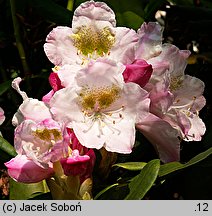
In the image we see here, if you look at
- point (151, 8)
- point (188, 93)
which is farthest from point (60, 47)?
point (151, 8)

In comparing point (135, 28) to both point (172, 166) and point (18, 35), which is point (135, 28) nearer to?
point (18, 35)

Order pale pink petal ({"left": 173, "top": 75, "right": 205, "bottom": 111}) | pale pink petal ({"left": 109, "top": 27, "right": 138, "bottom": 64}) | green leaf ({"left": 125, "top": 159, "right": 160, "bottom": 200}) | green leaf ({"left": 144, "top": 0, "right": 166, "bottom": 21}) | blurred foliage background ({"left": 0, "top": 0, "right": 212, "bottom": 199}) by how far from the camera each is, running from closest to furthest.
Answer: green leaf ({"left": 125, "top": 159, "right": 160, "bottom": 200})
pale pink petal ({"left": 109, "top": 27, "right": 138, "bottom": 64})
pale pink petal ({"left": 173, "top": 75, "right": 205, "bottom": 111})
blurred foliage background ({"left": 0, "top": 0, "right": 212, "bottom": 199})
green leaf ({"left": 144, "top": 0, "right": 166, "bottom": 21})

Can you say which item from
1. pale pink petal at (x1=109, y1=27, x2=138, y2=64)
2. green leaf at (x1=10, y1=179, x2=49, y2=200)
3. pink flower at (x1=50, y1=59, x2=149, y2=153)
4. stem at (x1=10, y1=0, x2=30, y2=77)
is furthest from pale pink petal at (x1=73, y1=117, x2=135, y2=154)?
stem at (x1=10, y1=0, x2=30, y2=77)

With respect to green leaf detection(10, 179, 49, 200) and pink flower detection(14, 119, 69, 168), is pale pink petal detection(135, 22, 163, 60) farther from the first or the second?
green leaf detection(10, 179, 49, 200)

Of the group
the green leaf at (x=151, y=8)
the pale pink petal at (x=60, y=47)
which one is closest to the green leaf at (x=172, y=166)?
the pale pink petal at (x=60, y=47)
